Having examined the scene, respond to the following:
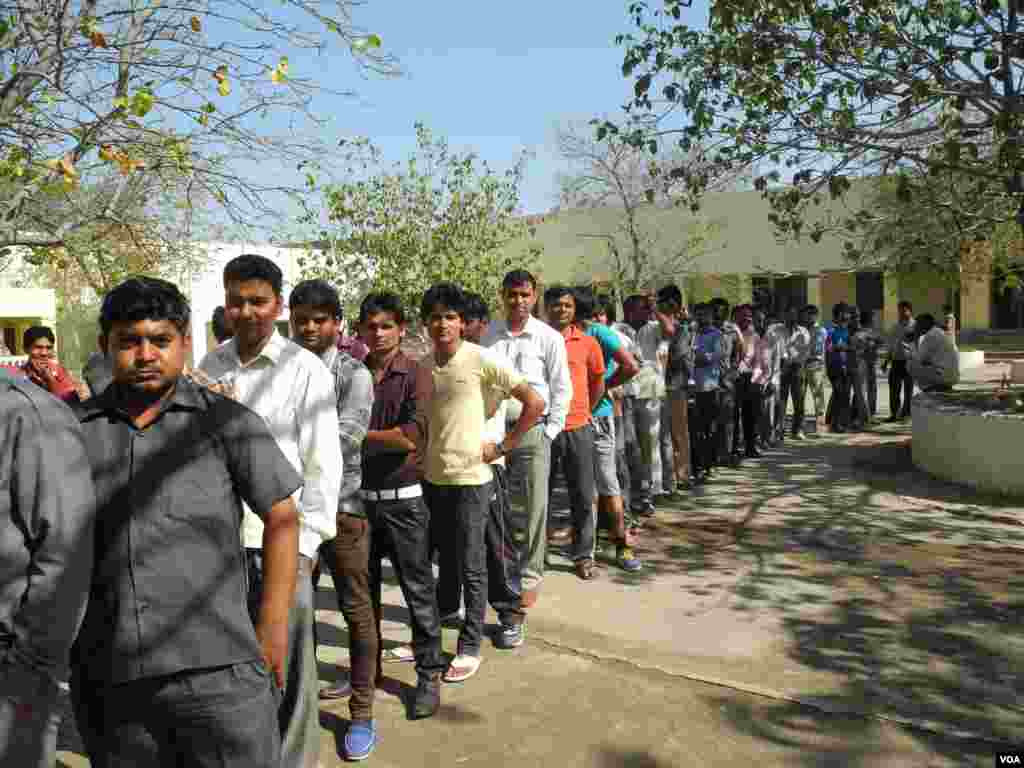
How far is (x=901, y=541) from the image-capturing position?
6699mm

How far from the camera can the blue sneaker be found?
3.53 metres

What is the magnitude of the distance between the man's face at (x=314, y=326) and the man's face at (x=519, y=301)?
5.97 feet

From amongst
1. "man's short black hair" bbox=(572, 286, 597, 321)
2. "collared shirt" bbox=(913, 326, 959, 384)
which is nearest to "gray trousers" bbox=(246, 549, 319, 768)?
"man's short black hair" bbox=(572, 286, 597, 321)

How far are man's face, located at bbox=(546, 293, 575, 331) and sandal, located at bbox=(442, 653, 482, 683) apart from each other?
2427 mm

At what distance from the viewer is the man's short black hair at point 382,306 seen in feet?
13.0

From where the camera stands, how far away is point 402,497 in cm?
391

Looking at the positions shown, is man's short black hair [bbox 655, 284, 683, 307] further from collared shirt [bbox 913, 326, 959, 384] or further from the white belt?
the white belt

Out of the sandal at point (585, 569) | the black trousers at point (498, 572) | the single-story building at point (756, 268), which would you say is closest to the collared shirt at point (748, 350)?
the sandal at point (585, 569)

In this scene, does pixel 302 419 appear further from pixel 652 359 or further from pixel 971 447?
pixel 971 447

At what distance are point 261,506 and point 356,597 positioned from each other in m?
1.53

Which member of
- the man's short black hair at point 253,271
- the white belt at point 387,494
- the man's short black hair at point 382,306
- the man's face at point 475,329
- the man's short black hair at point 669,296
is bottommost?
the white belt at point 387,494

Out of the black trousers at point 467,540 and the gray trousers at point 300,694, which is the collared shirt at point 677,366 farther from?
the gray trousers at point 300,694

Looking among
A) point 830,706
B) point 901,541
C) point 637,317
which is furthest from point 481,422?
point 637,317

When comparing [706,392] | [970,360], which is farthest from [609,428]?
[970,360]
